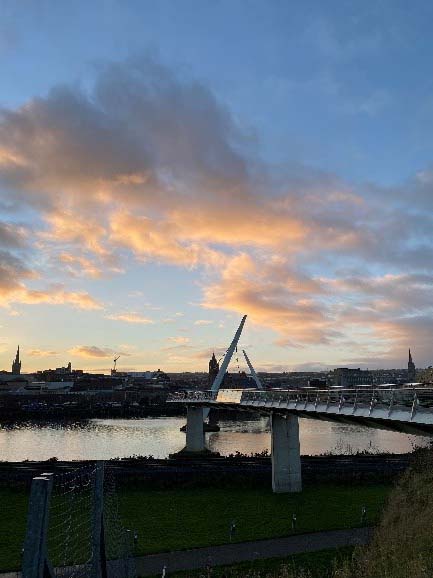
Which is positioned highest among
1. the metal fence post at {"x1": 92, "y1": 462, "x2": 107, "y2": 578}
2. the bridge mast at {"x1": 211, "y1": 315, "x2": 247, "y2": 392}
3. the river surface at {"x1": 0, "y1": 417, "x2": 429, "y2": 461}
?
the bridge mast at {"x1": 211, "y1": 315, "x2": 247, "y2": 392}

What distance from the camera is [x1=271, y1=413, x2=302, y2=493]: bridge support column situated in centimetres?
4091

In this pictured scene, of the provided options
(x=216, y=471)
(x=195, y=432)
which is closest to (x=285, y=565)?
(x=216, y=471)

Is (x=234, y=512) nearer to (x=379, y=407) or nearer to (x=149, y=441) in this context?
(x=379, y=407)

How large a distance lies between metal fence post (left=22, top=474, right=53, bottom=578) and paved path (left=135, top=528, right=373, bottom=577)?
18031 mm

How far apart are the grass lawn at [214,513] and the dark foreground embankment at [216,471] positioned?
1371 mm

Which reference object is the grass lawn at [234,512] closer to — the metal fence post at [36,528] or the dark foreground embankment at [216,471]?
the dark foreground embankment at [216,471]

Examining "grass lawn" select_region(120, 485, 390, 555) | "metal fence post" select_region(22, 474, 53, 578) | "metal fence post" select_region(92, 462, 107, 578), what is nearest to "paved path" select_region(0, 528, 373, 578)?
"grass lawn" select_region(120, 485, 390, 555)

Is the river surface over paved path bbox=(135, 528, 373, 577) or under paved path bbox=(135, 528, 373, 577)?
under

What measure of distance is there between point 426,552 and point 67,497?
77.7 feet

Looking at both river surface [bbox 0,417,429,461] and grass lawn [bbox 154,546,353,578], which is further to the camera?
river surface [bbox 0,417,429,461]

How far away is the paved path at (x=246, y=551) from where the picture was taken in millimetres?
24000

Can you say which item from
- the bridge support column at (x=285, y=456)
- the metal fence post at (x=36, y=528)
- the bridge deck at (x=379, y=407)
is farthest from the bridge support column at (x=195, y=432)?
the metal fence post at (x=36, y=528)

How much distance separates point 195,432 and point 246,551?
51457 mm

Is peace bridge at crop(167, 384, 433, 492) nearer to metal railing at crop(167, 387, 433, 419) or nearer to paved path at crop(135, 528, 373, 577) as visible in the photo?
metal railing at crop(167, 387, 433, 419)
